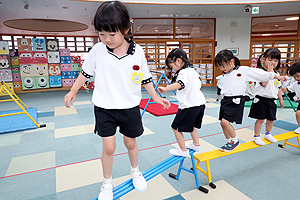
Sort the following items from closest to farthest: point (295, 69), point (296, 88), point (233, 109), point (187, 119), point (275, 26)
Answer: point (187, 119), point (233, 109), point (295, 69), point (296, 88), point (275, 26)

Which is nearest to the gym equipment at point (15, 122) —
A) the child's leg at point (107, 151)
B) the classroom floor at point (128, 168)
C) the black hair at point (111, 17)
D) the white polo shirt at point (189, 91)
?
the classroom floor at point (128, 168)

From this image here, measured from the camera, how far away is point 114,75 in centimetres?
120

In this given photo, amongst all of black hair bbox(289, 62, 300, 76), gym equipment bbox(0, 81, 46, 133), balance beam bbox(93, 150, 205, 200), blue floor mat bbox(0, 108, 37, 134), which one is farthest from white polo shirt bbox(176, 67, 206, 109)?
blue floor mat bbox(0, 108, 37, 134)

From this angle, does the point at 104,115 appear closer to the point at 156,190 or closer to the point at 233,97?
the point at 156,190

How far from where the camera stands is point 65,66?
8875 mm

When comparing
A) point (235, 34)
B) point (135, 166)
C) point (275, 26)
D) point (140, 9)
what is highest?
point (140, 9)

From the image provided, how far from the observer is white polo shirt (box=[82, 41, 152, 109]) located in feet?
3.93

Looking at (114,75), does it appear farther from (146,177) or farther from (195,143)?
(195,143)

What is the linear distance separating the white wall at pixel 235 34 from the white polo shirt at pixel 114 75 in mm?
8469

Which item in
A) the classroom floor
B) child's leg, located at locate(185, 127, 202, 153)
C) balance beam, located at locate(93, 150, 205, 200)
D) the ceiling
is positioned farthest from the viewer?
the ceiling

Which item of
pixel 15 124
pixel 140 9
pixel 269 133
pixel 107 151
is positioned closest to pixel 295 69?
pixel 269 133

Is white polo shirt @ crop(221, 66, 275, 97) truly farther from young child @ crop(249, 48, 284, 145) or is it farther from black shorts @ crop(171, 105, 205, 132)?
black shorts @ crop(171, 105, 205, 132)

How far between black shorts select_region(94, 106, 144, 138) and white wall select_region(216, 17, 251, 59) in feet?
28.0

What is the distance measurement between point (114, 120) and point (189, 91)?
0.84 meters
